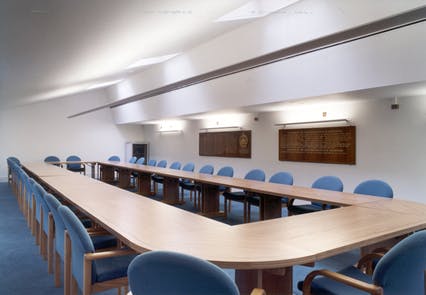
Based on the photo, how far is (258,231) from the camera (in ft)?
6.45

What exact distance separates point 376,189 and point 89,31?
3459 millimetres

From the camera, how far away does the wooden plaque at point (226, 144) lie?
24.6 ft

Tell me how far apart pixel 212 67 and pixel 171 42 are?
41.5 inches

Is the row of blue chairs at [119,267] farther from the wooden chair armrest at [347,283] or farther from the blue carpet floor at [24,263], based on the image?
the wooden chair armrest at [347,283]

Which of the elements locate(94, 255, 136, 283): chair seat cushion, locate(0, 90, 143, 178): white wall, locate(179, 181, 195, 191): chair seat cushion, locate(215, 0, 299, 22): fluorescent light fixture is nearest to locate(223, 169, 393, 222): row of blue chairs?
locate(179, 181, 195, 191): chair seat cushion

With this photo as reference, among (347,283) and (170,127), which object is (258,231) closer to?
(347,283)

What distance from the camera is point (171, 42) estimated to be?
5312 mm

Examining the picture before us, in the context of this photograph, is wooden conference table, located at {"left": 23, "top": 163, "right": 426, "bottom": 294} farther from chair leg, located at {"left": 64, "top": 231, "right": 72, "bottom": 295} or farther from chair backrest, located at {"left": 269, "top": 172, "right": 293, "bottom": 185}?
chair backrest, located at {"left": 269, "top": 172, "right": 293, "bottom": 185}

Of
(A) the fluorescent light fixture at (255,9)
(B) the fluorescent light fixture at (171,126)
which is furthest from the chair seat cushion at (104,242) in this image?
(B) the fluorescent light fixture at (171,126)

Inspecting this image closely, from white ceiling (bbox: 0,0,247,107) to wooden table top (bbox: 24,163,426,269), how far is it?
4.91ft

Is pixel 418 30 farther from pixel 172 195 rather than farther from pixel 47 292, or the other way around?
pixel 172 195

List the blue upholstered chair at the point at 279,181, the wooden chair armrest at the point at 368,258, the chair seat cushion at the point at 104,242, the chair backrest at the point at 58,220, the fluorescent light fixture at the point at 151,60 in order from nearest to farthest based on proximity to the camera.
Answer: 1. the wooden chair armrest at the point at 368,258
2. the chair backrest at the point at 58,220
3. the chair seat cushion at the point at 104,242
4. the blue upholstered chair at the point at 279,181
5. the fluorescent light fixture at the point at 151,60

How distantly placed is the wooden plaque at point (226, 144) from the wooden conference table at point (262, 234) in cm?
475

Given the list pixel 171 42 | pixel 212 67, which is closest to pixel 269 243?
pixel 171 42
